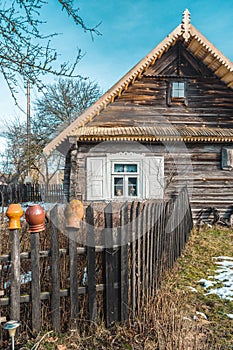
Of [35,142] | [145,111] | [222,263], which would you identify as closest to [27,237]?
[222,263]

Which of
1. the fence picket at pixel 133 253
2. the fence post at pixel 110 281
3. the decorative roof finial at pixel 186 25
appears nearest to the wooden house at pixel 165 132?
the decorative roof finial at pixel 186 25

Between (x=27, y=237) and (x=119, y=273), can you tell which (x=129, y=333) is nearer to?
(x=119, y=273)

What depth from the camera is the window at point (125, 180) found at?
9766 mm

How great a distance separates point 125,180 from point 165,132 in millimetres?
2132

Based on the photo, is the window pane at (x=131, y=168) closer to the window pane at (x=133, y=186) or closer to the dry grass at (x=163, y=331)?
the window pane at (x=133, y=186)

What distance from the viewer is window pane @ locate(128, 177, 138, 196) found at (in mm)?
9844

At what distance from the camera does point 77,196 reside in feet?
31.1

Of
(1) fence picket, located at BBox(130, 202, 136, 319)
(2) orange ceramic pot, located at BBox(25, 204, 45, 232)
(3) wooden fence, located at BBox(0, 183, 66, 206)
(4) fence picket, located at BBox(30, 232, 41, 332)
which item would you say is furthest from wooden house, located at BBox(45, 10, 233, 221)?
(3) wooden fence, located at BBox(0, 183, 66, 206)

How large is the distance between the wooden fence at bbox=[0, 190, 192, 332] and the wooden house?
6080 millimetres

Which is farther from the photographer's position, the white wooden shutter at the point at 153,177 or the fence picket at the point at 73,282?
the white wooden shutter at the point at 153,177

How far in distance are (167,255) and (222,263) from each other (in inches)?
64.4

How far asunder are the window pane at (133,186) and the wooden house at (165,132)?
0.04 metres

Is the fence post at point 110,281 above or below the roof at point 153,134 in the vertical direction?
below

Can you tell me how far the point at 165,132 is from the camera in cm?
945
